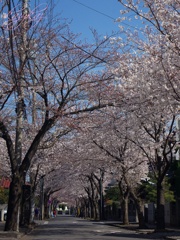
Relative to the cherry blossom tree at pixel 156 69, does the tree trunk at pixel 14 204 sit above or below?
below

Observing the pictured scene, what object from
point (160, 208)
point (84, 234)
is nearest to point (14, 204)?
point (84, 234)

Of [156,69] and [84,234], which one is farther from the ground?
[156,69]

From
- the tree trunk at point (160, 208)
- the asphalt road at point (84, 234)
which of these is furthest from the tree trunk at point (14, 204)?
the tree trunk at point (160, 208)

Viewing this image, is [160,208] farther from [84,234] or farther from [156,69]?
[156,69]

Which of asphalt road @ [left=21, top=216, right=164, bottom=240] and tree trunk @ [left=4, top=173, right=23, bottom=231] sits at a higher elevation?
tree trunk @ [left=4, top=173, right=23, bottom=231]

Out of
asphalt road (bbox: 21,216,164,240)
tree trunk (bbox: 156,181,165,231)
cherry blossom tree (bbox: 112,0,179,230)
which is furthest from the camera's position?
tree trunk (bbox: 156,181,165,231)

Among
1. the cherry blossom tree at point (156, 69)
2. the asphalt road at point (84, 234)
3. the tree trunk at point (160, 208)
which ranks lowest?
the asphalt road at point (84, 234)

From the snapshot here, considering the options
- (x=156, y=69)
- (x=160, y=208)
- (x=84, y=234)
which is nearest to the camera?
(x=156, y=69)

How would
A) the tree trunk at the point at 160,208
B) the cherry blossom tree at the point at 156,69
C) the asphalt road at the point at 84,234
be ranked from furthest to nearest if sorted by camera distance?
the tree trunk at the point at 160,208, the asphalt road at the point at 84,234, the cherry blossom tree at the point at 156,69

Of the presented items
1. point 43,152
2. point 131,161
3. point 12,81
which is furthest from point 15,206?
point 131,161

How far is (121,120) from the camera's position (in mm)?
22141

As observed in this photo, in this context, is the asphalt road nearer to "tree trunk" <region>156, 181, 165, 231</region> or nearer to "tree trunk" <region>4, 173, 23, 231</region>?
"tree trunk" <region>156, 181, 165, 231</region>

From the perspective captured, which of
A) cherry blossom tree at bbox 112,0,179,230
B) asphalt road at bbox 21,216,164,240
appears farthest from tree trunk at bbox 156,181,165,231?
cherry blossom tree at bbox 112,0,179,230

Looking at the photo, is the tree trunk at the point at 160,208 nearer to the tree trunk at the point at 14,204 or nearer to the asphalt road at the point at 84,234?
the asphalt road at the point at 84,234
